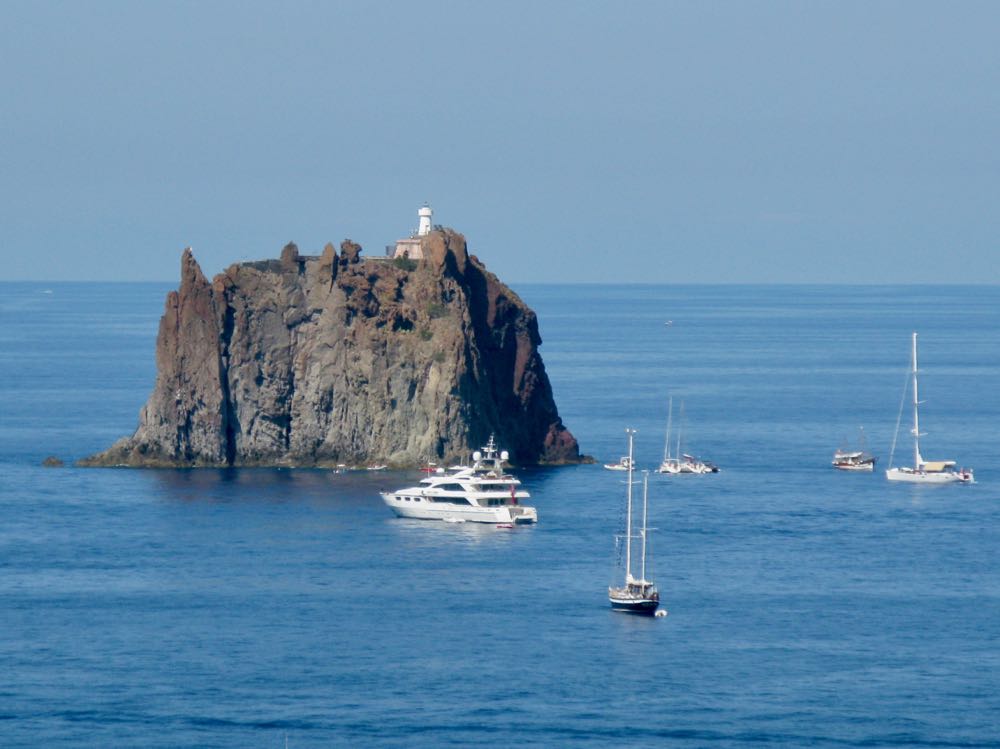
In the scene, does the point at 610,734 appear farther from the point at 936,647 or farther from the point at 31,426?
the point at 31,426

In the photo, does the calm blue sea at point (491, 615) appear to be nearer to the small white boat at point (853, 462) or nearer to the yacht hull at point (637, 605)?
the yacht hull at point (637, 605)

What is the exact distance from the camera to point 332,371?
127812mm

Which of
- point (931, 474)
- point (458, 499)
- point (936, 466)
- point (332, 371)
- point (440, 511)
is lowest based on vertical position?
point (440, 511)

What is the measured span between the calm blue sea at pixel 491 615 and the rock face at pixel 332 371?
11.3ft

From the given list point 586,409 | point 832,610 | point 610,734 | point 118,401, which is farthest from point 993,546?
point 118,401

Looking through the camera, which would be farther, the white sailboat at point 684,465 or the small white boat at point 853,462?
the small white boat at point 853,462

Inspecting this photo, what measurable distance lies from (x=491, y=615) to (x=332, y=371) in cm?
4528

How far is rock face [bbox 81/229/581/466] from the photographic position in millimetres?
125500

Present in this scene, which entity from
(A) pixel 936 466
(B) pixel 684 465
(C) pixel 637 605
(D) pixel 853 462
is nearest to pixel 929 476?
(A) pixel 936 466

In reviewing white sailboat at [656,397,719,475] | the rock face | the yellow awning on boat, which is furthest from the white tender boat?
the yellow awning on boat

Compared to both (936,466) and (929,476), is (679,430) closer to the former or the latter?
(936,466)

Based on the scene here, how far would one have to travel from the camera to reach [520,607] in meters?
86.4

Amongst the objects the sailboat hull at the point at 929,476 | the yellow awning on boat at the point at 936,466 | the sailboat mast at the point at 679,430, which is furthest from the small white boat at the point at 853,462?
Answer: the sailboat mast at the point at 679,430

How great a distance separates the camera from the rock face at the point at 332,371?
4941 inches
